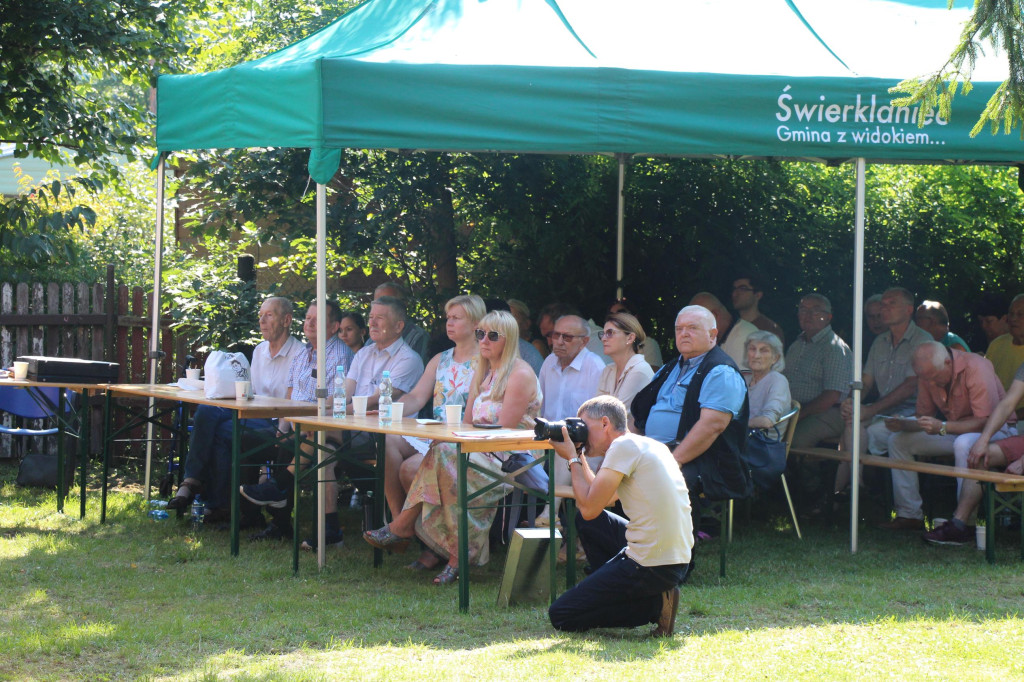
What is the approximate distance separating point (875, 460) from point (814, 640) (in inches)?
99.3

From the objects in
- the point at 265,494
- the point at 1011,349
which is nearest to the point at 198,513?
the point at 265,494

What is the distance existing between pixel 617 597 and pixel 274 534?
3.13 metres

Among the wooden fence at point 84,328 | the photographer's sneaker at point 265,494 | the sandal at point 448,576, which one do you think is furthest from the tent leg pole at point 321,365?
the wooden fence at point 84,328

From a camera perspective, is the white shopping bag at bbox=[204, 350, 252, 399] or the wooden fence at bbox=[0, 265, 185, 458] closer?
the white shopping bag at bbox=[204, 350, 252, 399]

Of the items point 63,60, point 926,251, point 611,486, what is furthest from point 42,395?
point 926,251

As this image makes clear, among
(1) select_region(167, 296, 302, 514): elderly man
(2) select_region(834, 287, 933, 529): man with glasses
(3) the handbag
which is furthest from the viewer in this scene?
(2) select_region(834, 287, 933, 529): man with glasses

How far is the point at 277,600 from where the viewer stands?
5.41 meters

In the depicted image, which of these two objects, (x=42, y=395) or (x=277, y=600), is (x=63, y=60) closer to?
(x=42, y=395)

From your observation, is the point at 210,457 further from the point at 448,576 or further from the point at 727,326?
the point at 727,326

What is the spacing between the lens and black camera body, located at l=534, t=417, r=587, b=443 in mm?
4711

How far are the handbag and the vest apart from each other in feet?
1.86

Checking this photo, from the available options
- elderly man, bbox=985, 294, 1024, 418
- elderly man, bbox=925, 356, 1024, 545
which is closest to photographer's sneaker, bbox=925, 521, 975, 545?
elderly man, bbox=925, 356, 1024, 545

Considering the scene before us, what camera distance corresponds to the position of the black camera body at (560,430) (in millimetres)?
4711

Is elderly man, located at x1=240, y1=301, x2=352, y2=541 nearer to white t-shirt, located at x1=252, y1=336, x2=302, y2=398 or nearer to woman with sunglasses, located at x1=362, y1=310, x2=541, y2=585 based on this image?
white t-shirt, located at x1=252, y1=336, x2=302, y2=398
